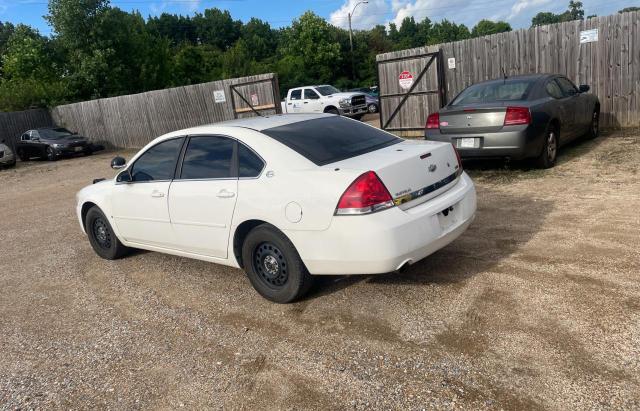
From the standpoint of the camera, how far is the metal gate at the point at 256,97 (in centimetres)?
1512

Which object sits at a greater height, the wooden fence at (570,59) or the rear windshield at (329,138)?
the wooden fence at (570,59)

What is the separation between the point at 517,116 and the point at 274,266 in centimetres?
482

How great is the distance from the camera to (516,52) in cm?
1150

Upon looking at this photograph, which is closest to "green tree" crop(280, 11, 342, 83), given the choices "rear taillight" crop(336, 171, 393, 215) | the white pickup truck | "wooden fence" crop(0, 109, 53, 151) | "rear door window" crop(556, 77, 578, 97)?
the white pickup truck

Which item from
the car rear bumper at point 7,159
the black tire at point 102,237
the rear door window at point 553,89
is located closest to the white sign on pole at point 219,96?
the car rear bumper at point 7,159

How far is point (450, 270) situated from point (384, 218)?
128 centimetres

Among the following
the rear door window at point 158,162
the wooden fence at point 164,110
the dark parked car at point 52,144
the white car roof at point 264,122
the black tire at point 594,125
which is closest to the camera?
the white car roof at point 264,122

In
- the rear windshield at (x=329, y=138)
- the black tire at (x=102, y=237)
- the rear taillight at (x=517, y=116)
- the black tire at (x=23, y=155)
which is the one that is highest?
the rear windshield at (x=329, y=138)

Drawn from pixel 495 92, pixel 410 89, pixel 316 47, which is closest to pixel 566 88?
pixel 495 92

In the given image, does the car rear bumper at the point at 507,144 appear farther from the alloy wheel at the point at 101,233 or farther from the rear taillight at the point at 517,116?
the alloy wheel at the point at 101,233

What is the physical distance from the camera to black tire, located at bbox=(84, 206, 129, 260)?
604 cm

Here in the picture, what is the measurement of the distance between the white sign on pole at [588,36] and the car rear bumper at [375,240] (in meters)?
8.75

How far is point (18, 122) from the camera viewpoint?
988 inches

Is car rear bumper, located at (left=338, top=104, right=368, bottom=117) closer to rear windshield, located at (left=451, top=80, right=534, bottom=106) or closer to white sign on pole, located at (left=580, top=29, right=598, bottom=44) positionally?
white sign on pole, located at (left=580, top=29, right=598, bottom=44)
